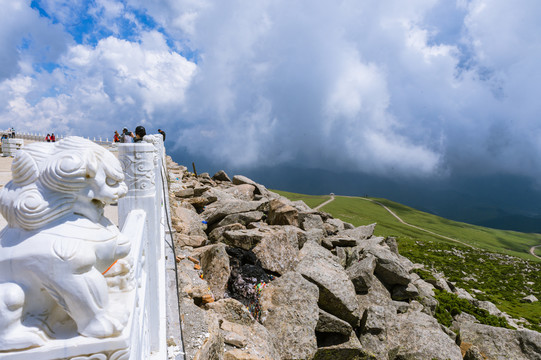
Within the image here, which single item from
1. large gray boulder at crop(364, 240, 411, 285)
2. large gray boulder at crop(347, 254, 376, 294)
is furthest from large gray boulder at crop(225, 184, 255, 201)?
large gray boulder at crop(347, 254, 376, 294)

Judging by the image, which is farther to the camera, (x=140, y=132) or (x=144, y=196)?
(x=140, y=132)

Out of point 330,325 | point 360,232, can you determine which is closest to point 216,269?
point 330,325

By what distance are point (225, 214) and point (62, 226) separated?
9.08 metres

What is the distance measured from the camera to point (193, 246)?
8.38m

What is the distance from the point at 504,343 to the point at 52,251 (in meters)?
12.2

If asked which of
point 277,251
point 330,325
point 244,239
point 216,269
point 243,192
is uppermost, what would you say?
point 243,192

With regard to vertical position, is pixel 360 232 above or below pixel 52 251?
below

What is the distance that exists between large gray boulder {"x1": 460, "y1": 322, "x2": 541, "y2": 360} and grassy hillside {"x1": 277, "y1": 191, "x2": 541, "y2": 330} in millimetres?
10479

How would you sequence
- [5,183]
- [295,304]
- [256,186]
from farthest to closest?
[256,186] → [5,183] → [295,304]

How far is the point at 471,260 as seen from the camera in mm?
33781

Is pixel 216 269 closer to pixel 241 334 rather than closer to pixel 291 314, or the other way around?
pixel 241 334

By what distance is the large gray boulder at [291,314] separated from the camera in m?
6.29

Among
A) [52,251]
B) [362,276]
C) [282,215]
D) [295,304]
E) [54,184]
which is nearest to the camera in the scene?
[52,251]

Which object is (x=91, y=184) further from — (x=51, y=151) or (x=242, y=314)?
(x=242, y=314)
